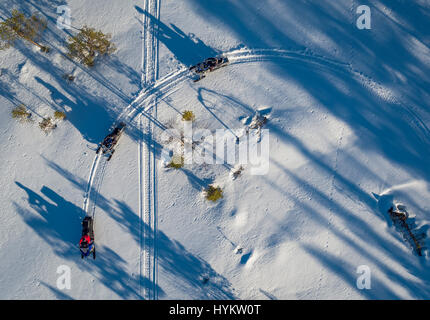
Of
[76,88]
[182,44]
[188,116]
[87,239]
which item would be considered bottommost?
[87,239]

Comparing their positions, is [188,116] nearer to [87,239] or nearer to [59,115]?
[59,115]

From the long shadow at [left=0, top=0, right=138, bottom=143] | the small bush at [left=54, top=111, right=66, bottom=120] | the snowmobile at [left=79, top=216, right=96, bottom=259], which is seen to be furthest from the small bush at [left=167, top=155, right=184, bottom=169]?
the small bush at [left=54, top=111, right=66, bottom=120]

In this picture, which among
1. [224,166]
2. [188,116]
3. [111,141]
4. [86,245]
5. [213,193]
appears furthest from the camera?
[224,166]

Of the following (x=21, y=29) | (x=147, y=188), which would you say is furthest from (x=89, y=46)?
(x=147, y=188)

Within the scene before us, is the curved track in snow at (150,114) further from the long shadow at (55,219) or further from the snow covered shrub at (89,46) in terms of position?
the snow covered shrub at (89,46)

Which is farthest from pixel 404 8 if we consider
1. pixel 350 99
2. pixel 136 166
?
pixel 136 166

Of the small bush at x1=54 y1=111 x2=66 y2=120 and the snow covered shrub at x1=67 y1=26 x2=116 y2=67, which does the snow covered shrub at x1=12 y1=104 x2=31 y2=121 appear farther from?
the snow covered shrub at x1=67 y1=26 x2=116 y2=67

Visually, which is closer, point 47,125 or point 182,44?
point 47,125
